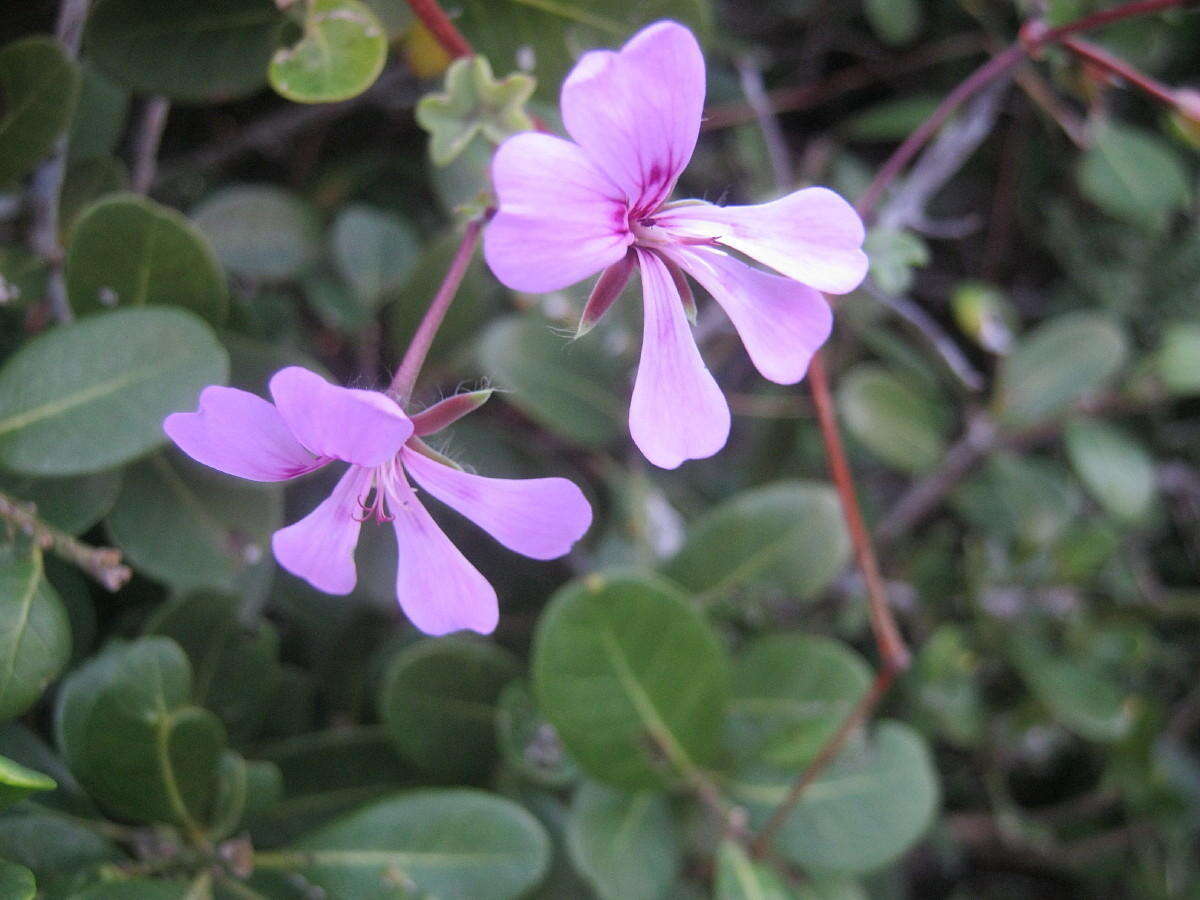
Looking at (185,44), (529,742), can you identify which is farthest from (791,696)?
(185,44)

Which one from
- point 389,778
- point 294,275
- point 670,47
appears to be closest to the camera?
point 670,47

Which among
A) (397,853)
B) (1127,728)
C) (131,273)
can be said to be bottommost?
(1127,728)

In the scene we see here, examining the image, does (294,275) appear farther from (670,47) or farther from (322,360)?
(670,47)

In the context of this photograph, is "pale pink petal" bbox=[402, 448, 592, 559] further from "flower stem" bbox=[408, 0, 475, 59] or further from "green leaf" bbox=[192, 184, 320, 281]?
"green leaf" bbox=[192, 184, 320, 281]

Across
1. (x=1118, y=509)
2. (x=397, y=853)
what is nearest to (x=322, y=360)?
(x=397, y=853)

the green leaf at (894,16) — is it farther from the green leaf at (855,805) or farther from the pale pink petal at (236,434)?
the pale pink petal at (236,434)

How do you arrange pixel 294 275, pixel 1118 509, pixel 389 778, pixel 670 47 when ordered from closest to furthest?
pixel 670 47 → pixel 389 778 → pixel 294 275 → pixel 1118 509
